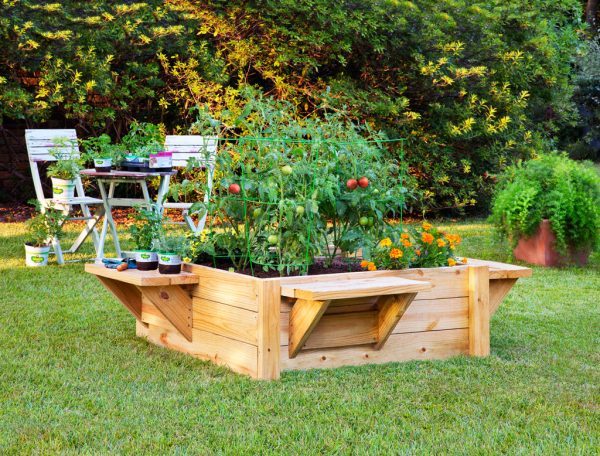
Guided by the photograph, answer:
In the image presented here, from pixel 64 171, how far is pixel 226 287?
3294 millimetres

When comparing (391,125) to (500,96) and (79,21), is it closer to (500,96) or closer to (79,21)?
(500,96)

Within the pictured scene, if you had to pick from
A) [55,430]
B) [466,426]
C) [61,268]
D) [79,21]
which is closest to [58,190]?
[61,268]

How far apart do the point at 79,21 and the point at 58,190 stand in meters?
2.91

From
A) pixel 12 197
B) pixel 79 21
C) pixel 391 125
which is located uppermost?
pixel 79 21

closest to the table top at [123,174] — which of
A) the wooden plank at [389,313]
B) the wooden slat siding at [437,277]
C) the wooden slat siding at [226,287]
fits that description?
the wooden slat siding at [226,287]

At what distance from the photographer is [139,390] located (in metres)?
3.68

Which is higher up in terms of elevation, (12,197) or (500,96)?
(500,96)

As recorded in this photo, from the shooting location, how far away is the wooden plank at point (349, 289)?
3.70 meters

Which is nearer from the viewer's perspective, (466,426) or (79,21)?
(466,426)

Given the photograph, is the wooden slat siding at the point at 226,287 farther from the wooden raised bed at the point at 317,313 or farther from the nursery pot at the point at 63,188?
the nursery pot at the point at 63,188

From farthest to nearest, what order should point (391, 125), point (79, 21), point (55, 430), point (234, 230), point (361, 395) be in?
point (391, 125)
point (79, 21)
point (234, 230)
point (361, 395)
point (55, 430)

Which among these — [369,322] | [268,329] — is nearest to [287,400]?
[268,329]

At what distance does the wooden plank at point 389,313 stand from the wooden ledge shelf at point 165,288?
85 centimetres

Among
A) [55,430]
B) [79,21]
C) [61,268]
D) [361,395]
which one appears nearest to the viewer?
[55,430]
